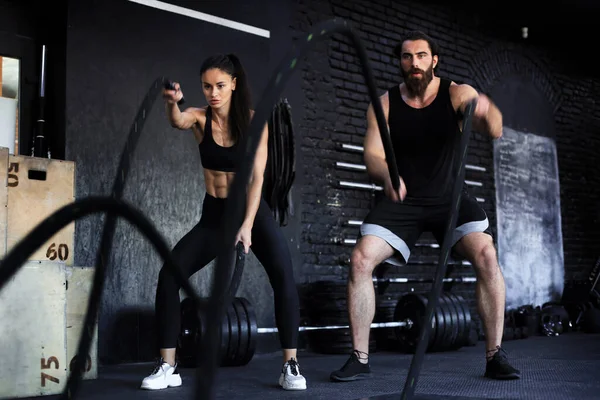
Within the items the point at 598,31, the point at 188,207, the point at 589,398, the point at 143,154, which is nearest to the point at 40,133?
the point at 143,154

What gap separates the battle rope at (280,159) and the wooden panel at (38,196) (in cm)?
181

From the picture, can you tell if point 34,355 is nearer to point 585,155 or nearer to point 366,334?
point 366,334

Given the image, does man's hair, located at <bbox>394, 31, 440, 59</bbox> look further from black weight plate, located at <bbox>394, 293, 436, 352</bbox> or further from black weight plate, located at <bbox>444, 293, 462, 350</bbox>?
black weight plate, located at <bbox>444, 293, 462, 350</bbox>

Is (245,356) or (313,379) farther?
(245,356)

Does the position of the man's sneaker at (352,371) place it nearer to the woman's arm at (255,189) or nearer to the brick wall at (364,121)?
the woman's arm at (255,189)

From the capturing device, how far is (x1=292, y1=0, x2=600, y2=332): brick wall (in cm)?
598

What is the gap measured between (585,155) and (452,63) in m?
2.53

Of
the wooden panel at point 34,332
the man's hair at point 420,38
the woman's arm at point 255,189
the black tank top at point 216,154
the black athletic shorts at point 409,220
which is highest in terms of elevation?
the man's hair at point 420,38

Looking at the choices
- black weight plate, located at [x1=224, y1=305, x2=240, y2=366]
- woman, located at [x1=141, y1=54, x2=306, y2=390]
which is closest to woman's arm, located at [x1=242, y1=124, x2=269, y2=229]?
woman, located at [x1=141, y1=54, x2=306, y2=390]

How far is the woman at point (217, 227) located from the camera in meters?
3.31

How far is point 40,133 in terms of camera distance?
14.9ft

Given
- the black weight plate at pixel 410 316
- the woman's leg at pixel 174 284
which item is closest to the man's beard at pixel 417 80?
the woman's leg at pixel 174 284

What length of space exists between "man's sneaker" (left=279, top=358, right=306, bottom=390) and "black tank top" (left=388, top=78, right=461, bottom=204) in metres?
0.96

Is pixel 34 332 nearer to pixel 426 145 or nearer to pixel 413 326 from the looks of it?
pixel 426 145
